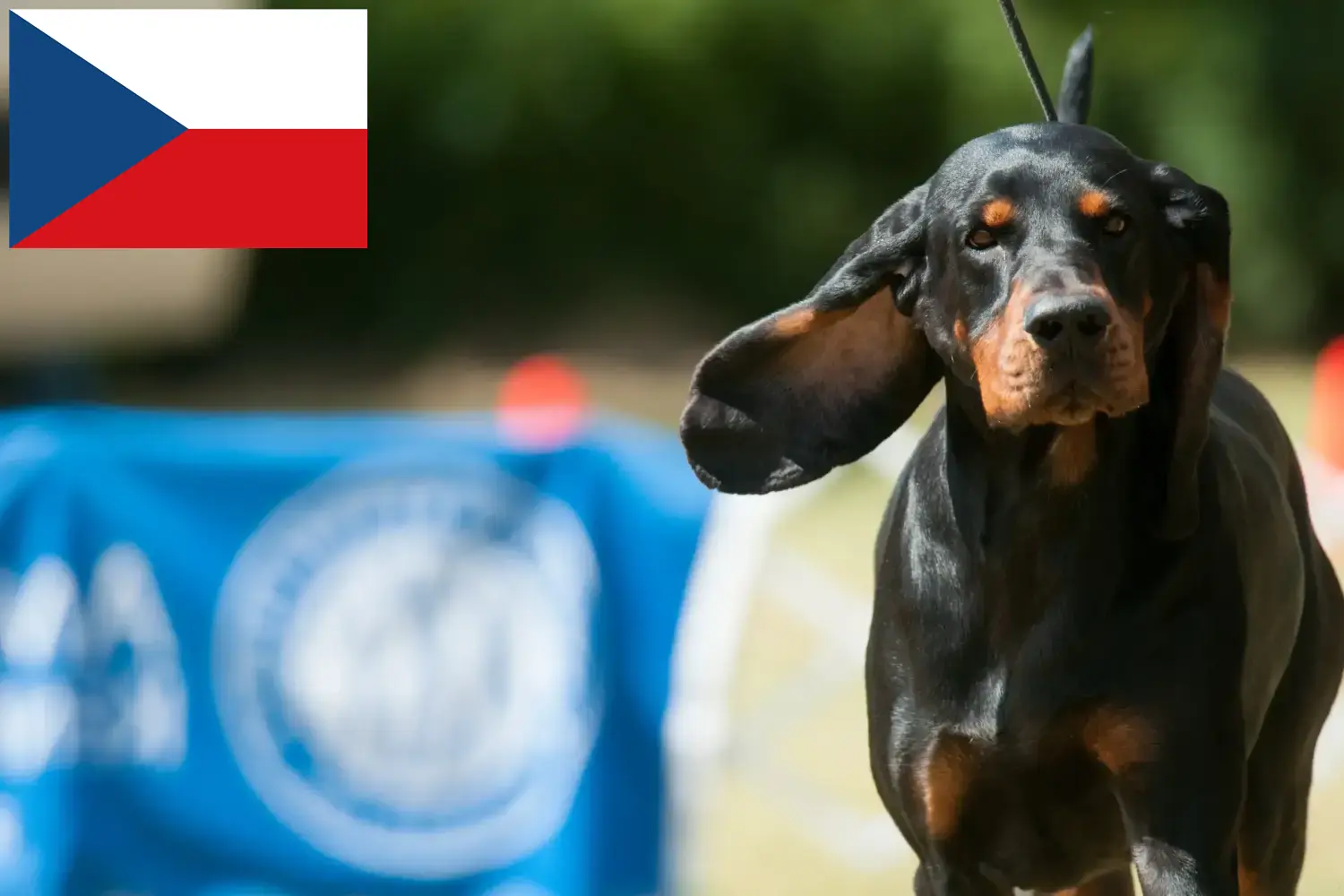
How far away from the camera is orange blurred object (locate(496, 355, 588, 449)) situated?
5.25m

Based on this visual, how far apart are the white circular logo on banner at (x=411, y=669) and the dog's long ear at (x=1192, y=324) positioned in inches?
104

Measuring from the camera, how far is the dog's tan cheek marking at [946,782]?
272 centimetres

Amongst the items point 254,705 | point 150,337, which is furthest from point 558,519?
point 150,337

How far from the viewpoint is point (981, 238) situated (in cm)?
261

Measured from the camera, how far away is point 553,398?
5.56m

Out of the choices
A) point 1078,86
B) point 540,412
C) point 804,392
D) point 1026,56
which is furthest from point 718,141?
point 804,392

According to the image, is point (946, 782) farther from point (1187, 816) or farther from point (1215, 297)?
point (1215, 297)

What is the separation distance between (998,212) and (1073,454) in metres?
0.39

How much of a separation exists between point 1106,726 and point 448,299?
15.4m

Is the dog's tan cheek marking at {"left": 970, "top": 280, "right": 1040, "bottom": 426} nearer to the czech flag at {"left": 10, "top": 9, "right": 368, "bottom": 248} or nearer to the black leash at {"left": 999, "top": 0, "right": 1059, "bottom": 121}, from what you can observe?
the black leash at {"left": 999, "top": 0, "right": 1059, "bottom": 121}

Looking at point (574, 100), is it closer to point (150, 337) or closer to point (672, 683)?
point (150, 337)

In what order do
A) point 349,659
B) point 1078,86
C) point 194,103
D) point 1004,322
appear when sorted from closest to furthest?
point 1004,322 < point 1078,86 < point 194,103 < point 349,659

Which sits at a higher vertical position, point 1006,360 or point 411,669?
point 1006,360

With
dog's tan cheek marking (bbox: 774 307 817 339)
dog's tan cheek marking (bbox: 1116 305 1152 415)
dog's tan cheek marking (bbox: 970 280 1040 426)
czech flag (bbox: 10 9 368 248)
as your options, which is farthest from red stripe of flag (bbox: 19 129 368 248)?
dog's tan cheek marking (bbox: 1116 305 1152 415)
